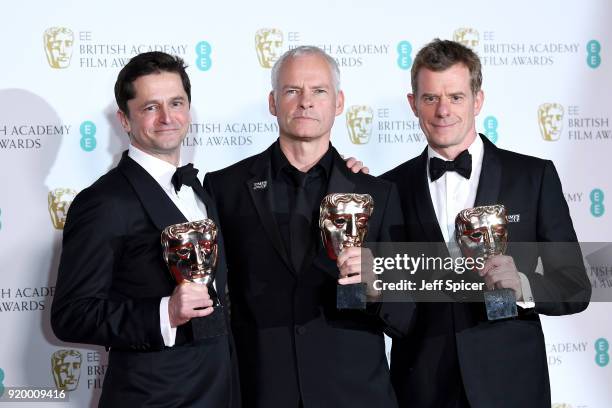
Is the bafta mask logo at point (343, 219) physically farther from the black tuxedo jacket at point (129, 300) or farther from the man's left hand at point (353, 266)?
the black tuxedo jacket at point (129, 300)

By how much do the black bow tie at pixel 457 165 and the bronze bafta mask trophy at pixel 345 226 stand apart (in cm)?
43

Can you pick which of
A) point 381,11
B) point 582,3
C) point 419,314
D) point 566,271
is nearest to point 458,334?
point 419,314

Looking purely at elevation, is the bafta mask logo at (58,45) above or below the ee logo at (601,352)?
above

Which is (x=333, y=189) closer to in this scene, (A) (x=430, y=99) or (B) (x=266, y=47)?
(A) (x=430, y=99)

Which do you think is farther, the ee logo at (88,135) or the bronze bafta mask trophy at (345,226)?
the ee logo at (88,135)

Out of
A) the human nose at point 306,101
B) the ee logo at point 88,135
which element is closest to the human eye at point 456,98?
the human nose at point 306,101

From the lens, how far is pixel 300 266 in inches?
98.5

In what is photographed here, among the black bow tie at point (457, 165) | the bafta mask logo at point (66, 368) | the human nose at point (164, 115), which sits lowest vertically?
the bafta mask logo at point (66, 368)

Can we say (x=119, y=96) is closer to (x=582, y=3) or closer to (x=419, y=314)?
(x=419, y=314)

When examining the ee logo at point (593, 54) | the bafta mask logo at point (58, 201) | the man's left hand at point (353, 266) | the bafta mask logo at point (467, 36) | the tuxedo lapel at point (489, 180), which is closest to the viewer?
the man's left hand at point (353, 266)

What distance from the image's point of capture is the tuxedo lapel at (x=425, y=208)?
266 centimetres

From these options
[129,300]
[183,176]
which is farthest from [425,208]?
[129,300]

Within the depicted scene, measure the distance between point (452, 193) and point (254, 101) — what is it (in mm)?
1151

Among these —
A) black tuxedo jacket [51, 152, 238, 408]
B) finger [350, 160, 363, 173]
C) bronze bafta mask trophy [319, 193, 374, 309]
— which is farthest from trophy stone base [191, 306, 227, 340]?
finger [350, 160, 363, 173]
